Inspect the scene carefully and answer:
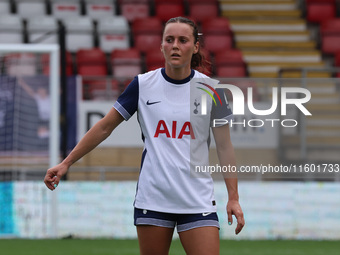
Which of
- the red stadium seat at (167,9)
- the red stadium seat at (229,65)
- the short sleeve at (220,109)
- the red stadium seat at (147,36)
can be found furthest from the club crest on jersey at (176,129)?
the red stadium seat at (167,9)

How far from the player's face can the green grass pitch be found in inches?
189

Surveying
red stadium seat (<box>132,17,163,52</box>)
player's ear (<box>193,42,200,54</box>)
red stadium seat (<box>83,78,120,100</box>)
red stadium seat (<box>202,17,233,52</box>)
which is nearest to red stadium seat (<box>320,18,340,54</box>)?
red stadium seat (<box>202,17,233,52</box>)

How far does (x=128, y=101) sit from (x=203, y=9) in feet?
39.3

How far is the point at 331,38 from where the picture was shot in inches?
569

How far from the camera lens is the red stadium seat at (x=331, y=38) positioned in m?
14.4

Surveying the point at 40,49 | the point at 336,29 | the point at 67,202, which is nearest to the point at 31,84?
the point at 40,49

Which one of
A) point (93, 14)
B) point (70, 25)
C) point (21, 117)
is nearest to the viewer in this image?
point (21, 117)

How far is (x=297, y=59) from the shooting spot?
47.1ft

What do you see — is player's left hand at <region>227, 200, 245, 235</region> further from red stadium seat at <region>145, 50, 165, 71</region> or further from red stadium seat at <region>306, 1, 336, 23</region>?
red stadium seat at <region>306, 1, 336, 23</region>

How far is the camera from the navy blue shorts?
3.73 meters

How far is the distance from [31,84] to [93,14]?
5.68 m

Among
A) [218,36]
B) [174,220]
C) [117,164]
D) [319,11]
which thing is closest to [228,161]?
[174,220]

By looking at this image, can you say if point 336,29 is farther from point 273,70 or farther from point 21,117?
point 21,117

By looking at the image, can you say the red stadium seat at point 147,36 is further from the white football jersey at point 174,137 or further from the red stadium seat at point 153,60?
the white football jersey at point 174,137
